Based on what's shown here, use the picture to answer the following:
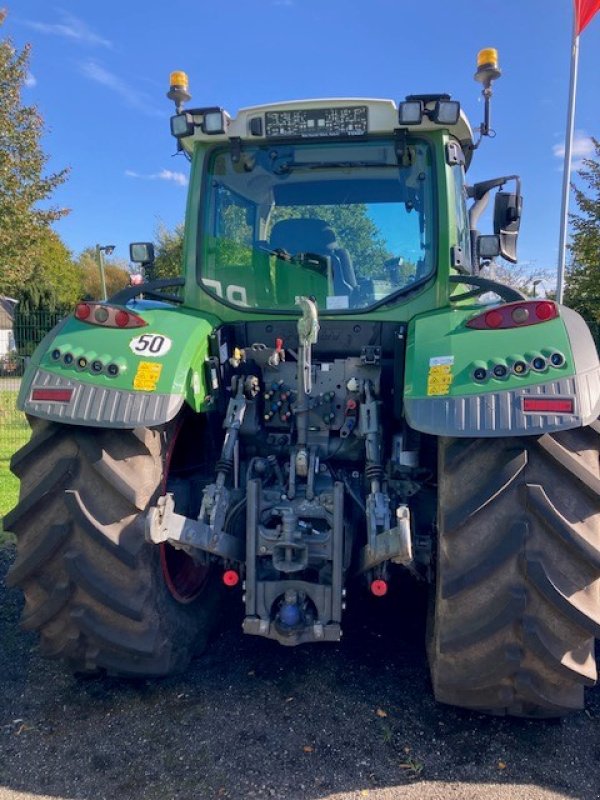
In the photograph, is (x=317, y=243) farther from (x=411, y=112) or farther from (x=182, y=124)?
(x=182, y=124)

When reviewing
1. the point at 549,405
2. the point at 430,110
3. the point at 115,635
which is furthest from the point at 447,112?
the point at 115,635

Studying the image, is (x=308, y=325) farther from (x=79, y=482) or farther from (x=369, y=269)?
(x=79, y=482)

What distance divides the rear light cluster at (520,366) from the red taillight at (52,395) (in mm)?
1663

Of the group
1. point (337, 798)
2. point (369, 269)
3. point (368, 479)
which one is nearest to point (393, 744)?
point (337, 798)

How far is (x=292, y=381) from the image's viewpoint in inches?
133

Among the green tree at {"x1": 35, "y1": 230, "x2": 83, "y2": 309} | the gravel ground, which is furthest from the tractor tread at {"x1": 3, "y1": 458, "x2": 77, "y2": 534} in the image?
the green tree at {"x1": 35, "y1": 230, "x2": 83, "y2": 309}

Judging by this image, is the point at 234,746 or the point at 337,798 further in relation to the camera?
the point at 234,746

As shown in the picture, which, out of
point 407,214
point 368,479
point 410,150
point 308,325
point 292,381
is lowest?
point 368,479

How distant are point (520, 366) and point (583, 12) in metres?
7.59

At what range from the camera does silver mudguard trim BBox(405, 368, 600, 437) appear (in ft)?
7.70

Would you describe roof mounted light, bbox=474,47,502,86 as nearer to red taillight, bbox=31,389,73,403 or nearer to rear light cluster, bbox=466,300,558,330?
rear light cluster, bbox=466,300,558,330

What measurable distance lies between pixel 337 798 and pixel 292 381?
6.09 ft

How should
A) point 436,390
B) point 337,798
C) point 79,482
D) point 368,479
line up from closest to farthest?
point 337,798, point 436,390, point 79,482, point 368,479

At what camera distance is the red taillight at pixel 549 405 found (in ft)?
7.72
